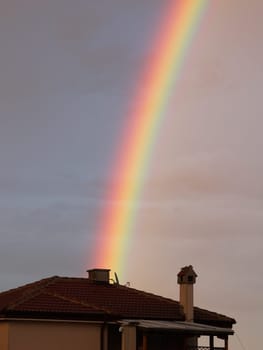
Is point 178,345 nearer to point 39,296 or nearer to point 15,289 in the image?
point 39,296

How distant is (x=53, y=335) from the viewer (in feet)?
123

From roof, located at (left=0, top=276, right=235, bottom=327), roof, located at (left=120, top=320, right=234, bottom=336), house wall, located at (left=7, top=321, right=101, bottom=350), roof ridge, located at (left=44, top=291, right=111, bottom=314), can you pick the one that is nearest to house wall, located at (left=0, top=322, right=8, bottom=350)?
house wall, located at (left=7, top=321, right=101, bottom=350)

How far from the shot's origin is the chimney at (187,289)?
4081 centimetres

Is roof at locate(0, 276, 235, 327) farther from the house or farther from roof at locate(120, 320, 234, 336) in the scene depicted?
roof at locate(120, 320, 234, 336)

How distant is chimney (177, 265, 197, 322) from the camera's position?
4081 cm

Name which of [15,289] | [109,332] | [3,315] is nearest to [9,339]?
[3,315]

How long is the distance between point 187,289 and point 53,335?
24.2ft

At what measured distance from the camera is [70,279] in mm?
42281

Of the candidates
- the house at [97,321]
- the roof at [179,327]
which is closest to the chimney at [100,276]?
the house at [97,321]

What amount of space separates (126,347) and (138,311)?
131 inches

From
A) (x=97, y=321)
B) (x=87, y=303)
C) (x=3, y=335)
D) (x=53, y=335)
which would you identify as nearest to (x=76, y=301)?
(x=87, y=303)

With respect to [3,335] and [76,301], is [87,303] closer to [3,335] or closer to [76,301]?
[76,301]

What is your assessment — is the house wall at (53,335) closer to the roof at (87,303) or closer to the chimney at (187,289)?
the roof at (87,303)

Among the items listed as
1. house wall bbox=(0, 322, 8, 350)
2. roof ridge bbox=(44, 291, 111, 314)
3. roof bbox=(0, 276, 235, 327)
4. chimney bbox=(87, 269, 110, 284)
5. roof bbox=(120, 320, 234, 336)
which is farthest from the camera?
chimney bbox=(87, 269, 110, 284)
